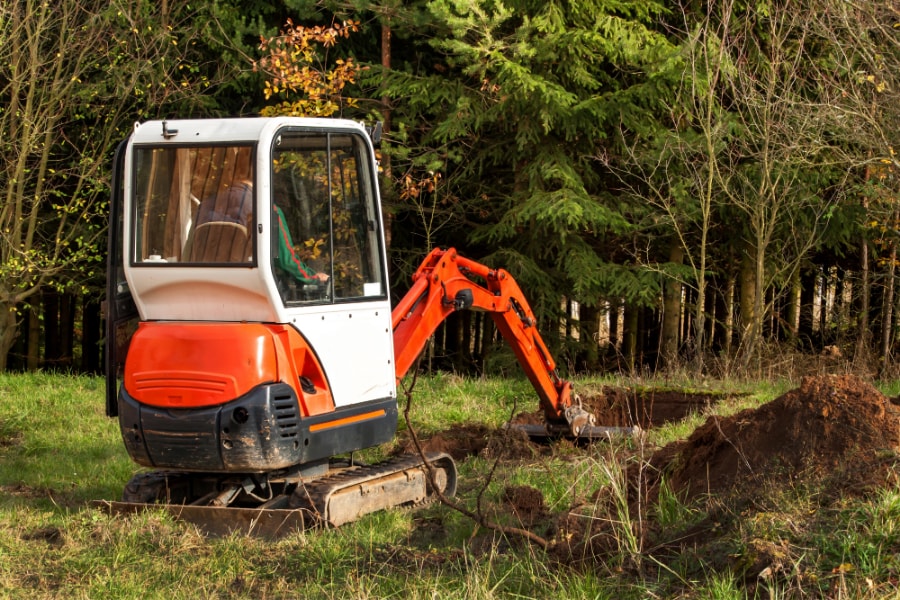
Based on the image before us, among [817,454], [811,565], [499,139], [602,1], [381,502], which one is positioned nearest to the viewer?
[811,565]

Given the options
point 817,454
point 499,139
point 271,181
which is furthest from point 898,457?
point 499,139

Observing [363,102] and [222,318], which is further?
[363,102]

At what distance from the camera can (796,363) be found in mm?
14664

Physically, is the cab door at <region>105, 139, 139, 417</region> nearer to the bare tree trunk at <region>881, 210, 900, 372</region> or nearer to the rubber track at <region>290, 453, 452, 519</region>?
the rubber track at <region>290, 453, 452, 519</region>

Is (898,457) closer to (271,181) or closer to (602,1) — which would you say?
(271,181)

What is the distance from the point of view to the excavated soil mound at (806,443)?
5.90 meters

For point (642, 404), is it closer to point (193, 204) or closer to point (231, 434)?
point (231, 434)

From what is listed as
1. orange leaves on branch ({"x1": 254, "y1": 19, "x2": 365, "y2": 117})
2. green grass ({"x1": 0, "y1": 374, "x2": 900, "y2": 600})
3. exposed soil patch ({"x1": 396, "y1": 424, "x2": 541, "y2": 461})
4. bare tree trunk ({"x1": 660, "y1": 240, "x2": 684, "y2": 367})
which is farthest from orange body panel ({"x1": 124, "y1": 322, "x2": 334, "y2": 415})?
bare tree trunk ({"x1": 660, "y1": 240, "x2": 684, "y2": 367})

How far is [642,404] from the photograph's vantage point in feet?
39.6

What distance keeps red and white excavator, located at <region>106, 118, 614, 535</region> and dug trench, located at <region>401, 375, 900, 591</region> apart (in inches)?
40.3

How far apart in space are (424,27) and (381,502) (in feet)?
30.8

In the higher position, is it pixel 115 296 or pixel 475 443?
pixel 115 296

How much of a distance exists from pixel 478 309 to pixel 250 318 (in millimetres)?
2522

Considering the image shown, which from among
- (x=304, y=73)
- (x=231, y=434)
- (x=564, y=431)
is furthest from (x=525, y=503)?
(x=304, y=73)
